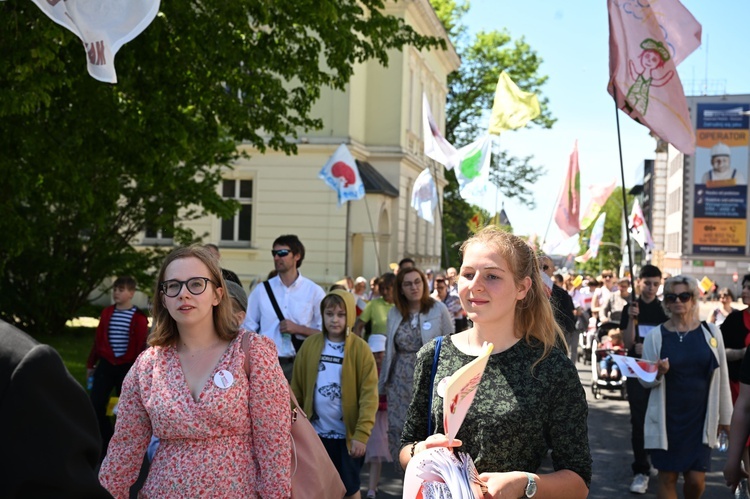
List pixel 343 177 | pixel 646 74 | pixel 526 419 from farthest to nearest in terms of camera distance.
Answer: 1. pixel 343 177
2. pixel 646 74
3. pixel 526 419

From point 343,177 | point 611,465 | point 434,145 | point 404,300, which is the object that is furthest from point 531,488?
point 343,177

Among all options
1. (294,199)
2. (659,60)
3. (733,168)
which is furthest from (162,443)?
(733,168)

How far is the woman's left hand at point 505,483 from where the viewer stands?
3182mm

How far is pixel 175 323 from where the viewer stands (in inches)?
165

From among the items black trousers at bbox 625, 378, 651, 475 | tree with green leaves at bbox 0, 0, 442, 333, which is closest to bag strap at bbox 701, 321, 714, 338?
black trousers at bbox 625, 378, 651, 475

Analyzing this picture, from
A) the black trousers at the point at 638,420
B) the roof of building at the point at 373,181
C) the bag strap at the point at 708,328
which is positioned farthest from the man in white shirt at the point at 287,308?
the roof of building at the point at 373,181

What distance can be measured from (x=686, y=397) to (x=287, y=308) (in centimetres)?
320

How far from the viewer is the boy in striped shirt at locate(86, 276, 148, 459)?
10195mm

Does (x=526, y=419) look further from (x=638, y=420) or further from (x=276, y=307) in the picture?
(x=638, y=420)

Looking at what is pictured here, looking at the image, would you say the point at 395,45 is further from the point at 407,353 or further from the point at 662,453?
the point at 662,453

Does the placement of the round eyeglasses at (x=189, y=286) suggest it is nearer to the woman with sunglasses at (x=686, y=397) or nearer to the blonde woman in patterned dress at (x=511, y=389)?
the blonde woman in patterned dress at (x=511, y=389)

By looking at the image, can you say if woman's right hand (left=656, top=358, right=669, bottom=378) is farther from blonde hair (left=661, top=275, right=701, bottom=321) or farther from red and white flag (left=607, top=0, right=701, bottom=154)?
red and white flag (left=607, top=0, right=701, bottom=154)

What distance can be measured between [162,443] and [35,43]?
27.0 ft

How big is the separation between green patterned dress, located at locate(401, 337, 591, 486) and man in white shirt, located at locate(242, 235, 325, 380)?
5.31 meters
